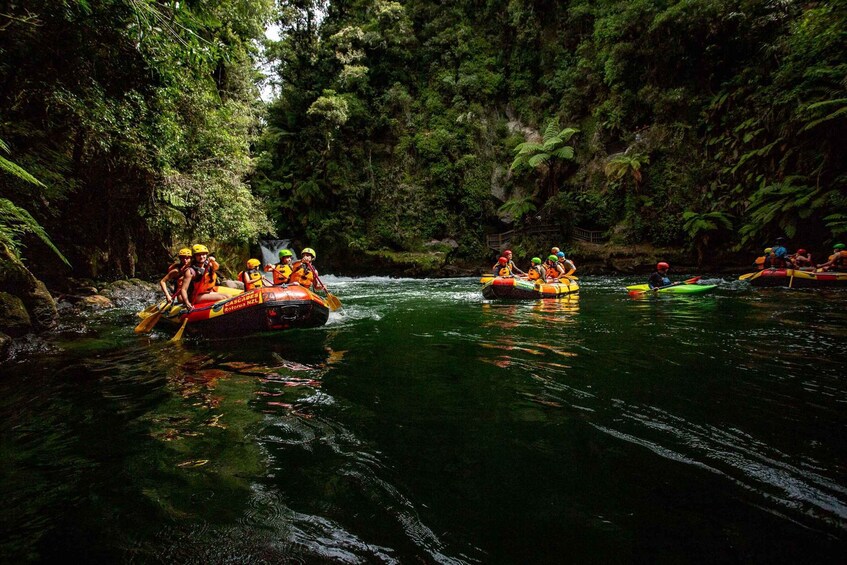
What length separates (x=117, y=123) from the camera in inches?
272

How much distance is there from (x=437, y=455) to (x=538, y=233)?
18.8 metres

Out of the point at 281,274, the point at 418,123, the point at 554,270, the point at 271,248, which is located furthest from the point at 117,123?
the point at 418,123

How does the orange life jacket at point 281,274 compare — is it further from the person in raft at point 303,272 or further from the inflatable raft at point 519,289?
the inflatable raft at point 519,289

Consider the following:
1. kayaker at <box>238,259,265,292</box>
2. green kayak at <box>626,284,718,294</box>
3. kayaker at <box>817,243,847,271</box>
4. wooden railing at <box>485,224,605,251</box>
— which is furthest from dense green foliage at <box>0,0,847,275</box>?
green kayak at <box>626,284,718,294</box>

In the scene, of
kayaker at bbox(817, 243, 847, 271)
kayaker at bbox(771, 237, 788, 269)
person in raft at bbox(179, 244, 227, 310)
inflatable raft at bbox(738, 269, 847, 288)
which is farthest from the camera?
kayaker at bbox(771, 237, 788, 269)

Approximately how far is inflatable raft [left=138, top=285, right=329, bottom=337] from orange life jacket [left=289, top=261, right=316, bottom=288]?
6.52ft

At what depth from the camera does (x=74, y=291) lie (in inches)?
409

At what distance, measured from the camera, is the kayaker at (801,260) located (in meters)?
11.5

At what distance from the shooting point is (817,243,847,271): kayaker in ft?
34.6

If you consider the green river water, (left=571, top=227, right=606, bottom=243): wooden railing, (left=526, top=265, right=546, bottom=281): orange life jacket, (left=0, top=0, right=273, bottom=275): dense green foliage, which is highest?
(left=0, top=0, right=273, bottom=275): dense green foliage

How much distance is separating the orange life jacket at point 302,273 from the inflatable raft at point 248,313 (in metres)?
1.99

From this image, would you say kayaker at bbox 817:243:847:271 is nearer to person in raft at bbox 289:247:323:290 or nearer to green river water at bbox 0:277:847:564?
green river water at bbox 0:277:847:564

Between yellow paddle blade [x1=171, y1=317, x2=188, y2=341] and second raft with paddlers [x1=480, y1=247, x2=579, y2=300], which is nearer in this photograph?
yellow paddle blade [x1=171, y1=317, x2=188, y2=341]

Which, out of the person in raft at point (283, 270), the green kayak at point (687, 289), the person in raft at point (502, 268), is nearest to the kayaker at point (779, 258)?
the green kayak at point (687, 289)
